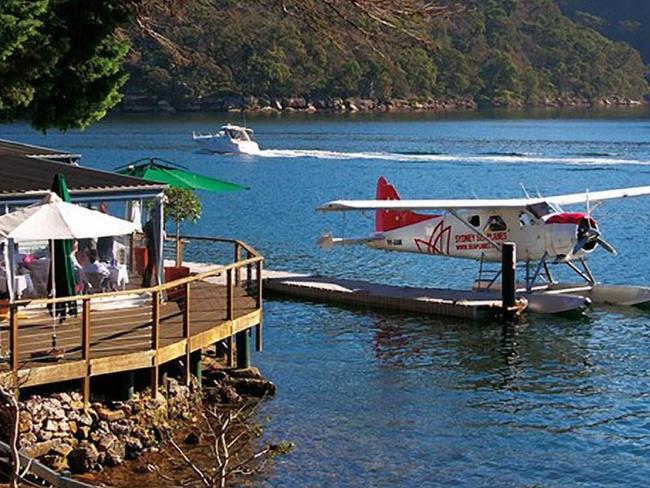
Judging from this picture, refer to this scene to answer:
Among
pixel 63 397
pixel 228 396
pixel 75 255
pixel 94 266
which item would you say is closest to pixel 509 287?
pixel 228 396

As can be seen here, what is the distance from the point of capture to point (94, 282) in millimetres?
19234

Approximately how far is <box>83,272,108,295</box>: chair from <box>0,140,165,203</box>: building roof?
1.04 m

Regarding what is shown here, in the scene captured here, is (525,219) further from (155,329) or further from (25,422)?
(25,422)

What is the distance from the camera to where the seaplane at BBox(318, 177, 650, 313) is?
98.6ft

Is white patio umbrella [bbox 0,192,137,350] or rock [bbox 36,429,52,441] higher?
white patio umbrella [bbox 0,192,137,350]

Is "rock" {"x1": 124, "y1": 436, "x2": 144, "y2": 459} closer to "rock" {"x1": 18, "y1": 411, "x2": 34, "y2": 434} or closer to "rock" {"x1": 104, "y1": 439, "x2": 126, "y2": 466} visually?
"rock" {"x1": 104, "y1": 439, "x2": 126, "y2": 466}

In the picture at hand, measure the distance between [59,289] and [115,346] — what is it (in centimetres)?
122

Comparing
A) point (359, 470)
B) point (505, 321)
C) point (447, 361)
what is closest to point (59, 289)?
point (359, 470)

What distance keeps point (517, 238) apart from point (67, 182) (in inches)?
550

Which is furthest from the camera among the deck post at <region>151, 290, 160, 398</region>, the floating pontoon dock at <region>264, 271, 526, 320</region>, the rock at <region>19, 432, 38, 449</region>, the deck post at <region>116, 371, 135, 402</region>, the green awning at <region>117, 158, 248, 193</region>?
the floating pontoon dock at <region>264, 271, 526, 320</region>

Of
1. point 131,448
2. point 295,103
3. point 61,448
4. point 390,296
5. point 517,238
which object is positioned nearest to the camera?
point 61,448

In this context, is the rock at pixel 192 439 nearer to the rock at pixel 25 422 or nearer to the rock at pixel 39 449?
the rock at pixel 39 449

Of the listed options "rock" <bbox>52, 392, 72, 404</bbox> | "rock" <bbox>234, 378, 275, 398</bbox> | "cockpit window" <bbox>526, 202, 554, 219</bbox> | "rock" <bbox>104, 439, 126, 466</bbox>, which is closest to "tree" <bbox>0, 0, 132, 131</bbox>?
"rock" <bbox>52, 392, 72, 404</bbox>

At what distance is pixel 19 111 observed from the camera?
19.3 metres
